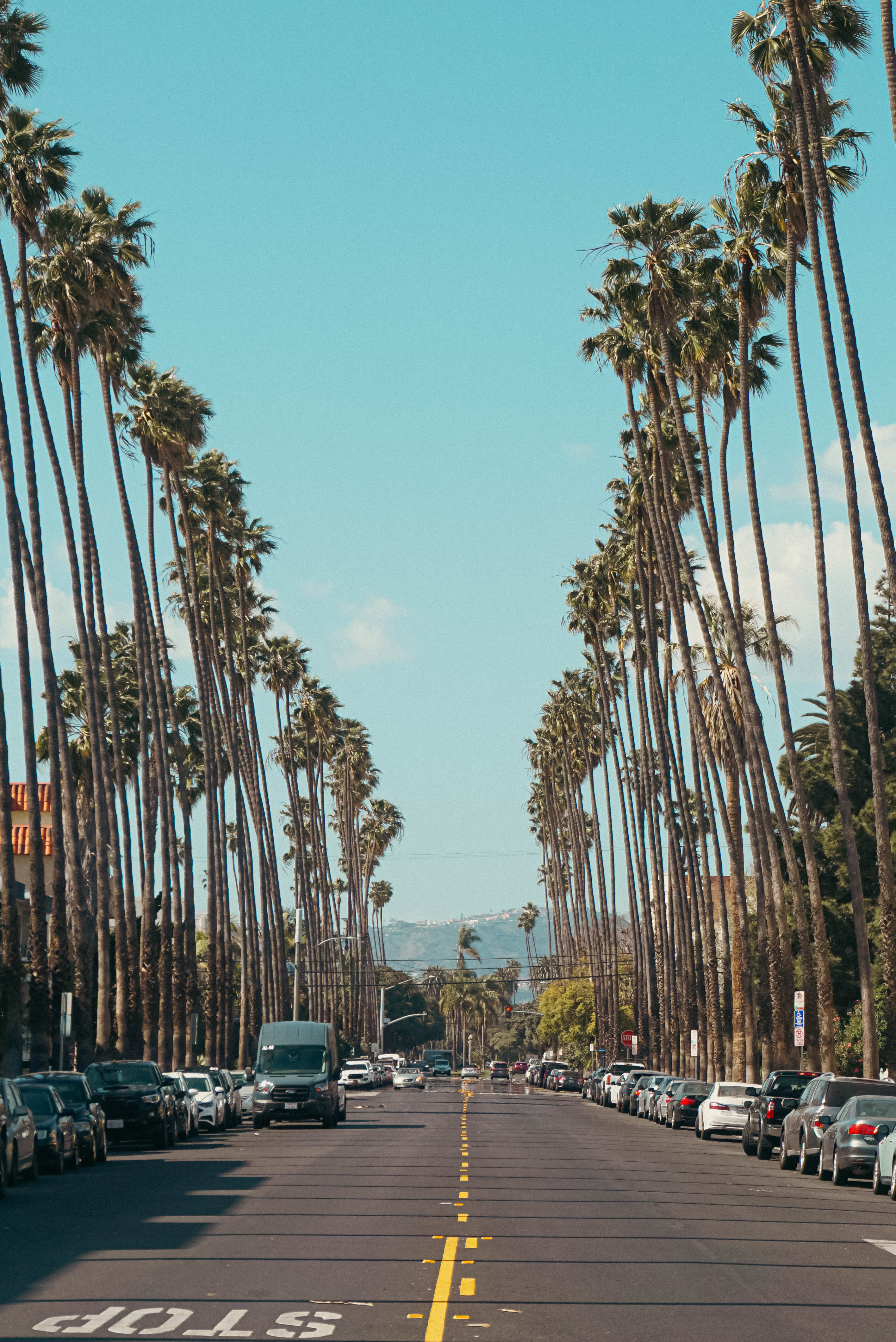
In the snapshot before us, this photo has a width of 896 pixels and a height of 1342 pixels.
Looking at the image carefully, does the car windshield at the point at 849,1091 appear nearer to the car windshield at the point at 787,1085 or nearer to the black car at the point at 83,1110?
the car windshield at the point at 787,1085

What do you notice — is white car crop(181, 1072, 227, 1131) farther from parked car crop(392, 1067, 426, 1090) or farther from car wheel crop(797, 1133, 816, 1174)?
parked car crop(392, 1067, 426, 1090)

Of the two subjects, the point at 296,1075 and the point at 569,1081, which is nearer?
the point at 296,1075

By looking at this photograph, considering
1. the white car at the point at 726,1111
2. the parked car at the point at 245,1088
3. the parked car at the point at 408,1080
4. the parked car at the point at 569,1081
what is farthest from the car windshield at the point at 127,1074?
A: the parked car at the point at 408,1080

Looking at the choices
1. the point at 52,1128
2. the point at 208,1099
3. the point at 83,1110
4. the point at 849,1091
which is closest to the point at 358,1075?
the point at 208,1099

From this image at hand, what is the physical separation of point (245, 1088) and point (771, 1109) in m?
22.0

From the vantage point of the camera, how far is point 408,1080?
95000mm

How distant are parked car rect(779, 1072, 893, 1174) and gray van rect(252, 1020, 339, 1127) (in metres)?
14.9

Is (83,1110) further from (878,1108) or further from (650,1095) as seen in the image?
(650,1095)

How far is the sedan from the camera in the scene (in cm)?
2231

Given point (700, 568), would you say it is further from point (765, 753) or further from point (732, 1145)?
point (732, 1145)

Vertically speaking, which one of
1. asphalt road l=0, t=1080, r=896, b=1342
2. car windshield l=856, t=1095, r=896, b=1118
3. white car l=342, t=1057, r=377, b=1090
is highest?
car windshield l=856, t=1095, r=896, b=1118

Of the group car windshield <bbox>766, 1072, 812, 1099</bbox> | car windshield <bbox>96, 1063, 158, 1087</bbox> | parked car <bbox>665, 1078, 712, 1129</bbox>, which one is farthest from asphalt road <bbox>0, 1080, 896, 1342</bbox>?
parked car <bbox>665, 1078, 712, 1129</bbox>

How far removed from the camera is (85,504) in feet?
157

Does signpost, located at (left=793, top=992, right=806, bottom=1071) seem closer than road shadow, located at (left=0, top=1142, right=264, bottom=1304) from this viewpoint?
No
